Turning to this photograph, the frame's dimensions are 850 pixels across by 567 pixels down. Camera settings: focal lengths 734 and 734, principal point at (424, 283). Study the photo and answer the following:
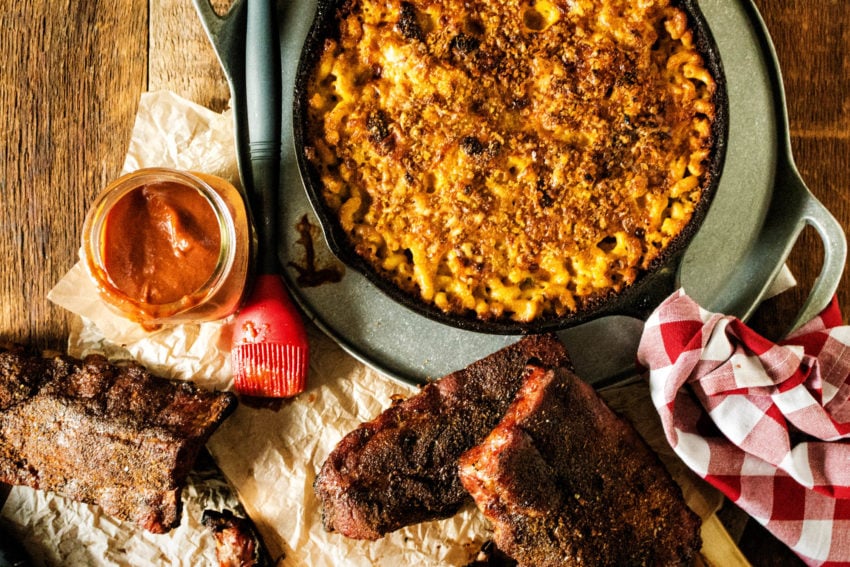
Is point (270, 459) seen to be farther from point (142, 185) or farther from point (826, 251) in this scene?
point (826, 251)

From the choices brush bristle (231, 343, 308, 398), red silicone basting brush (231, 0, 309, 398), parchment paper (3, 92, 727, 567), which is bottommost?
parchment paper (3, 92, 727, 567)

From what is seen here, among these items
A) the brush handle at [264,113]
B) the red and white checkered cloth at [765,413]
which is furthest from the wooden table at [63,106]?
the red and white checkered cloth at [765,413]

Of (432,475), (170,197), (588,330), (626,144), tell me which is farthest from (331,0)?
(432,475)

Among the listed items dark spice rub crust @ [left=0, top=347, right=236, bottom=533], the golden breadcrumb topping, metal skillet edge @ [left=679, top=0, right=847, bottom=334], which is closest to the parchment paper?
dark spice rub crust @ [left=0, top=347, right=236, bottom=533]

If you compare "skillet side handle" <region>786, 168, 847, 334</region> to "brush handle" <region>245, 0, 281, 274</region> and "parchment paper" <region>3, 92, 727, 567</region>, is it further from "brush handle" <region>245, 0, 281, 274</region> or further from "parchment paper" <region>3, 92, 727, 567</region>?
"brush handle" <region>245, 0, 281, 274</region>

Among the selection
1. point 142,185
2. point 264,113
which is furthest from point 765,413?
point 142,185
